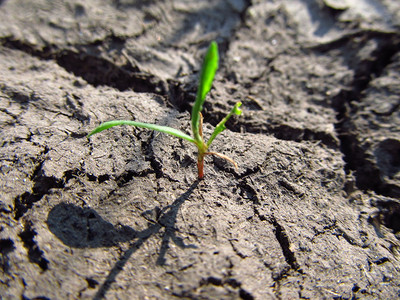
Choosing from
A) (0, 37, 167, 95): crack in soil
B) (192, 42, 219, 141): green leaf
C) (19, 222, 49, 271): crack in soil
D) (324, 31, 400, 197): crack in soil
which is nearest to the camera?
(192, 42, 219, 141): green leaf

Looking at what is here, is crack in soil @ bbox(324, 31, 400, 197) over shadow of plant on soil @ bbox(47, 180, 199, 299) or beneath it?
over

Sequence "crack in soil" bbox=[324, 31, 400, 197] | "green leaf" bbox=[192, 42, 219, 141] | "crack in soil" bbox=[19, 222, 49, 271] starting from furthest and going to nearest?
1. "crack in soil" bbox=[324, 31, 400, 197]
2. "crack in soil" bbox=[19, 222, 49, 271]
3. "green leaf" bbox=[192, 42, 219, 141]

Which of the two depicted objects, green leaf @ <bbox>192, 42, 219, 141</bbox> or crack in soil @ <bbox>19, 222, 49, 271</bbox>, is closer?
green leaf @ <bbox>192, 42, 219, 141</bbox>

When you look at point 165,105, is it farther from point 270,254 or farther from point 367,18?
point 367,18

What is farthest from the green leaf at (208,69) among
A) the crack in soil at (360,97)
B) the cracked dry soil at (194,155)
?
the crack in soil at (360,97)

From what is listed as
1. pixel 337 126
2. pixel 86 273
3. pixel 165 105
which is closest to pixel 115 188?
pixel 86 273

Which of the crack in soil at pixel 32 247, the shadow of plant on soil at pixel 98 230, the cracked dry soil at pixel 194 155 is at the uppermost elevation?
the cracked dry soil at pixel 194 155

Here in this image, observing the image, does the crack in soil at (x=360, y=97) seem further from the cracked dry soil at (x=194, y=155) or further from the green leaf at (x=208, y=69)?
the green leaf at (x=208, y=69)

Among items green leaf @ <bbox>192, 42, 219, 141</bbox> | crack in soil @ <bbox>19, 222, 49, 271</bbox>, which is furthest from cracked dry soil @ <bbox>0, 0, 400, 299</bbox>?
green leaf @ <bbox>192, 42, 219, 141</bbox>

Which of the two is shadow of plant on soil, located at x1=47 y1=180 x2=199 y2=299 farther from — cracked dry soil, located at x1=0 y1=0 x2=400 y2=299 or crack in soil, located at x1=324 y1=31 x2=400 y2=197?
crack in soil, located at x1=324 y1=31 x2=400 y2=197
